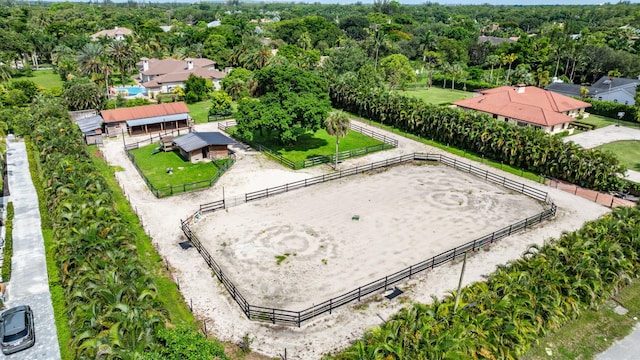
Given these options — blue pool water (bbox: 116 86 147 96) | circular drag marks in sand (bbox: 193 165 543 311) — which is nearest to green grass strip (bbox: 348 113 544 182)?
circular drag marks in sand (bbox: 193 165 543 311)

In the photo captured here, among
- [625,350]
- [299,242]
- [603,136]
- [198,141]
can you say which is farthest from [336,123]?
[603,136]

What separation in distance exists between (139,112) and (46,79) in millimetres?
49810

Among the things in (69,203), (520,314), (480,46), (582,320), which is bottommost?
(582,320)

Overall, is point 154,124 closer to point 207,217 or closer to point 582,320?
point 207,217

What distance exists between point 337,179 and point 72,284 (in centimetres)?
2534

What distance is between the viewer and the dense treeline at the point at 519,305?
18.3 meters

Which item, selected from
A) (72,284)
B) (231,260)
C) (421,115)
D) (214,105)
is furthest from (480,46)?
(72,284)

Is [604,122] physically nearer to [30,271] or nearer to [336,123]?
[336,123]

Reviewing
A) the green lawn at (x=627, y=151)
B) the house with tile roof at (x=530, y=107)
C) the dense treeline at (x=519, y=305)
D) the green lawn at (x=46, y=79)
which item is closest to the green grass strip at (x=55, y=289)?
the dense treeline at (x=519, y=305)

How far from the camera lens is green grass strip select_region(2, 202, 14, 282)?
26222 mm

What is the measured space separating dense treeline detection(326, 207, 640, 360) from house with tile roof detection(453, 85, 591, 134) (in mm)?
28764

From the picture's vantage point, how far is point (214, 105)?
6259cm

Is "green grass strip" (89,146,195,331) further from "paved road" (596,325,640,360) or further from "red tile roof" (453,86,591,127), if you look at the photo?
"red tile roof" (453,86,591,127)

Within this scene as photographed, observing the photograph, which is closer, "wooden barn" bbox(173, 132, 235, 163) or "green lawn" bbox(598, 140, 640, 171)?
"wooden barn" bbox(173, 132, 235, 163)
